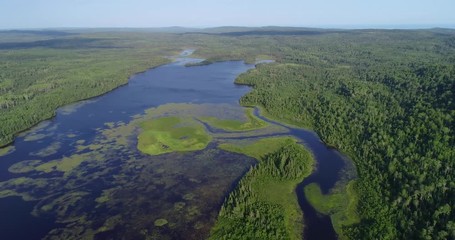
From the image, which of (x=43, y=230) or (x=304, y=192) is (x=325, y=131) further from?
(x=43, y=230)

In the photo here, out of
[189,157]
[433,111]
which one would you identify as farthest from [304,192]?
[433,111]

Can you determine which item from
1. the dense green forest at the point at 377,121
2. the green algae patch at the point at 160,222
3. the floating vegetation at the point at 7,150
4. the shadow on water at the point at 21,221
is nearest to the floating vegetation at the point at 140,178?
the green algae patch at the point at 160,222

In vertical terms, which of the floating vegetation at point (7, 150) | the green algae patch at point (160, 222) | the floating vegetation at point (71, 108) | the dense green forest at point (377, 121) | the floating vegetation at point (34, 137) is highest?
the dense green forest at point (377, 121)

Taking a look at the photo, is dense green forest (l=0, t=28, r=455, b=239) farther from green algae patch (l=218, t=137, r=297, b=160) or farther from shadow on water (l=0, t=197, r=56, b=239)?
shadow on water (l=0, t=197, r=56, b=239)

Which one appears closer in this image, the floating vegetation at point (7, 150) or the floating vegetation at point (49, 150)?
the floating vegetation at point (49, 150)

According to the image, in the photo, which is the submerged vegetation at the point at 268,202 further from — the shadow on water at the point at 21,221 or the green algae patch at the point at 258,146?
the shadow on water at the point at 21,221
